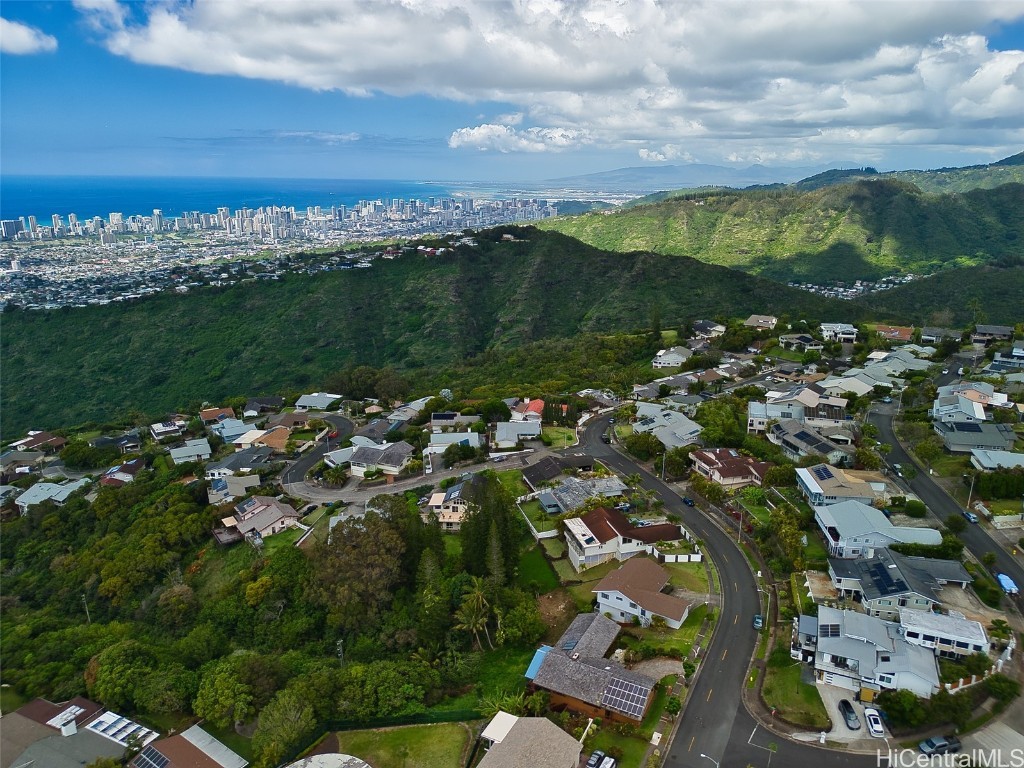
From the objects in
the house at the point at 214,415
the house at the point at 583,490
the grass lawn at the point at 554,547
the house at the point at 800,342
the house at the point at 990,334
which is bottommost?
the house at the point at 214,415

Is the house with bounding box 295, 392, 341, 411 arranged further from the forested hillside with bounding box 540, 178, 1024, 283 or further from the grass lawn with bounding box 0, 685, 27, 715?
the forested hillside with bounding box 540, 178, 1024, 283

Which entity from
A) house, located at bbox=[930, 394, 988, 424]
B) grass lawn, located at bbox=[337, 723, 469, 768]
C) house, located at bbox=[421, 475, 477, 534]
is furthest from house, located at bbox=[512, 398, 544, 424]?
grass lawn, located at bbox=[337, 723, 469, 768]

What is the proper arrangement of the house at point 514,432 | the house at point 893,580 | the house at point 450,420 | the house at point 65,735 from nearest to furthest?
1. the house at point 65,735
2. the house at point 893,580
3. the house at point 514,432
4. the house at point 450,420

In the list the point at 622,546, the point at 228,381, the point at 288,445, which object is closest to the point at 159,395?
the point at 228,381

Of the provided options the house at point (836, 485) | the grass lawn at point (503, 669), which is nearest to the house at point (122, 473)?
the grass lawn at point (503, 669)

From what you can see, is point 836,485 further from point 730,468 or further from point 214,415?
point 214,415

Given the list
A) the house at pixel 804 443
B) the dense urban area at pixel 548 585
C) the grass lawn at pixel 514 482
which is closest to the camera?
the dense urban area at pixel 548 585

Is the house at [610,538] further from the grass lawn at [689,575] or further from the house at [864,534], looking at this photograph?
the house at [864,534]

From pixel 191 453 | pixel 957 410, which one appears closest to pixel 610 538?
pixel 957 410
